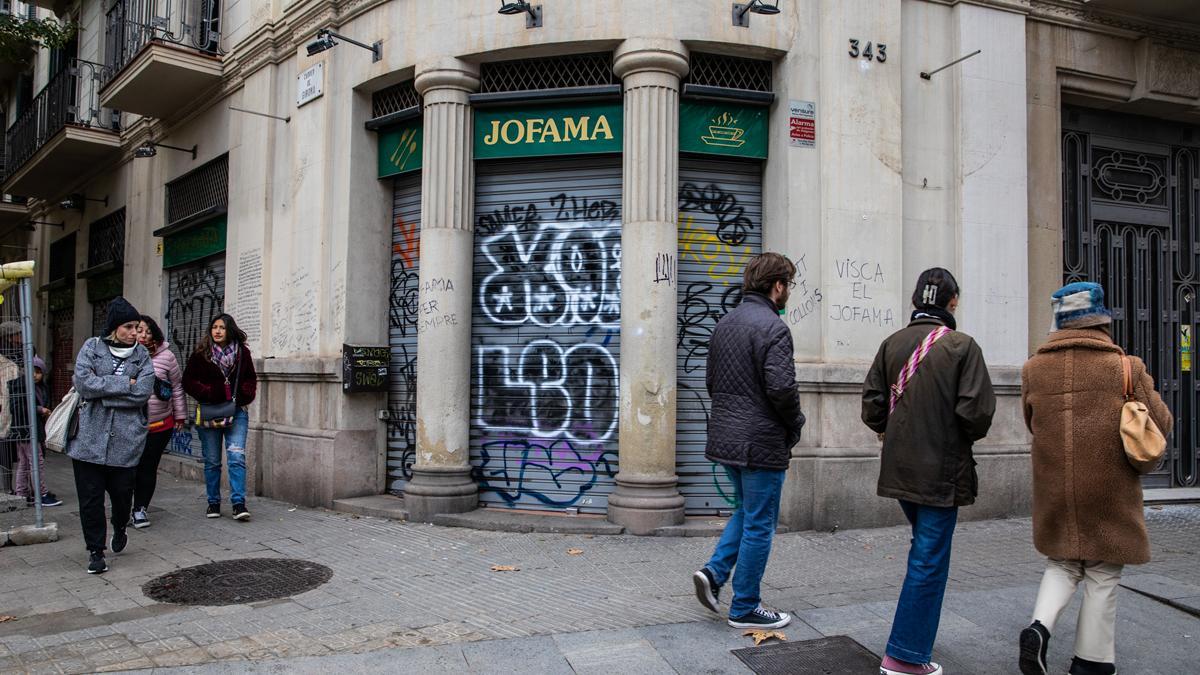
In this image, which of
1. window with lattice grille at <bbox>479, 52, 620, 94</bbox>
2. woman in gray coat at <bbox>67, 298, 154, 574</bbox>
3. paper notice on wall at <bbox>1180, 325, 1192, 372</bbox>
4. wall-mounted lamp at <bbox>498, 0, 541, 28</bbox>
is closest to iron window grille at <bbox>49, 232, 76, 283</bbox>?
woman in gray coat at <bbox>67, 298, 154, 574</bbox>

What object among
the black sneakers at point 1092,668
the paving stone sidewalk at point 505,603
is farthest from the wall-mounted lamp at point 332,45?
the black sneakers at point 1092,668

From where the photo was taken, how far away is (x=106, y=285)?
597 inches

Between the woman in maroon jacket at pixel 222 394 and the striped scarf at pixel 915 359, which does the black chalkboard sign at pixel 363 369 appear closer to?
the woman in maroon jacket at pixel 222 394

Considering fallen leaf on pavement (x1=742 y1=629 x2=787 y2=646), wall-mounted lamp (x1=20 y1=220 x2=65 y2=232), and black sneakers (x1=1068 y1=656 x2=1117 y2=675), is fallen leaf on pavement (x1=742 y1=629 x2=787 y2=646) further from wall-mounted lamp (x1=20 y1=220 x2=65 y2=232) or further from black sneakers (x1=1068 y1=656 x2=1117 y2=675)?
wall-mounted lamp (x1=20 y1=220 x2=65 y2=232)

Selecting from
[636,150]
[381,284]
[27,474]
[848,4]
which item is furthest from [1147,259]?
[27,474]

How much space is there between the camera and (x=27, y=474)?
874 cm

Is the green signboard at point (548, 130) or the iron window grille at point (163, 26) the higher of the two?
the iron window grille at point (163, 26)

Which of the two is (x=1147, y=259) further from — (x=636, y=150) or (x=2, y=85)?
(x=2, y=85)

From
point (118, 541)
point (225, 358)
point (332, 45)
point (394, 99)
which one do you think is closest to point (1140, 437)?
point (118, 541)

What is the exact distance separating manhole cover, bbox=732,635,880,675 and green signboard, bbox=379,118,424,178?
5.86 m

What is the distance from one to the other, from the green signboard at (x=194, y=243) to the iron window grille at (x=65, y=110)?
3460mm

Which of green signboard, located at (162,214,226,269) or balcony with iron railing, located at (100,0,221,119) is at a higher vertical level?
balcony with iron railing, located at (100,0,221,119)

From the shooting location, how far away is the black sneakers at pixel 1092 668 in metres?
3.85

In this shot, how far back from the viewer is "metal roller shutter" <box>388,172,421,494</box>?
8555 millimetres
